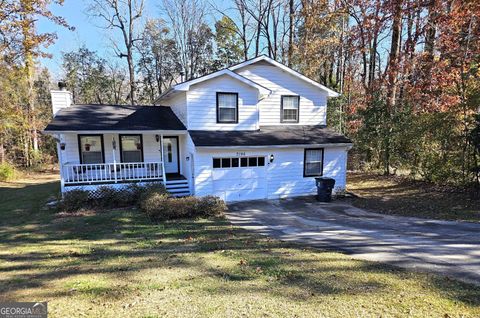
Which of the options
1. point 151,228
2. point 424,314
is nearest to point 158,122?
point 151,228

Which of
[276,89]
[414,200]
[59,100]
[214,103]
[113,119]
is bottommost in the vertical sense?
[414,200]

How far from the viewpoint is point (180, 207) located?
9.50 m

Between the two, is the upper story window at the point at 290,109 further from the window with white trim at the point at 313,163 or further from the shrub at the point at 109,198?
the shrub at the point at 109,198

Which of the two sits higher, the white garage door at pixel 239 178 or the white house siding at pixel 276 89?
the white house siding at pixel 276 89

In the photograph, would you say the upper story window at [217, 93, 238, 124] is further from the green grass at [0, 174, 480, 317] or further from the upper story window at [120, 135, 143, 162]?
the green grass at [0, 174, 480, 317]

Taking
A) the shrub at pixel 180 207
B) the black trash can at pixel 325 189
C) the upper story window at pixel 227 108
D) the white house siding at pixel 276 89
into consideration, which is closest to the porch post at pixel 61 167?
the shrub at pixel 180 207

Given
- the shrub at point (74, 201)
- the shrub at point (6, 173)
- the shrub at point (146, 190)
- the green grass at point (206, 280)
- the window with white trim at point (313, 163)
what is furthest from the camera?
the shrub at point (6, 173)

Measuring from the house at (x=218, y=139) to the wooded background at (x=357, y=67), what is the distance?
4649 mm

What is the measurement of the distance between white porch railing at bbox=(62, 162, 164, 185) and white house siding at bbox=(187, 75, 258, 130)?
2.77 meters

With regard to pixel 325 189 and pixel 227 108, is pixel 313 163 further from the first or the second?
pixel 227 108

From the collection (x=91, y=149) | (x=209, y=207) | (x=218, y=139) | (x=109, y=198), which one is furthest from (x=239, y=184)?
(x=91, y=149)

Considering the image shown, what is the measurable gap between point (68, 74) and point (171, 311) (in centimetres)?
3459

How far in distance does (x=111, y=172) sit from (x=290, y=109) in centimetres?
922

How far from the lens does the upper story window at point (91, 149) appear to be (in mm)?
12625
